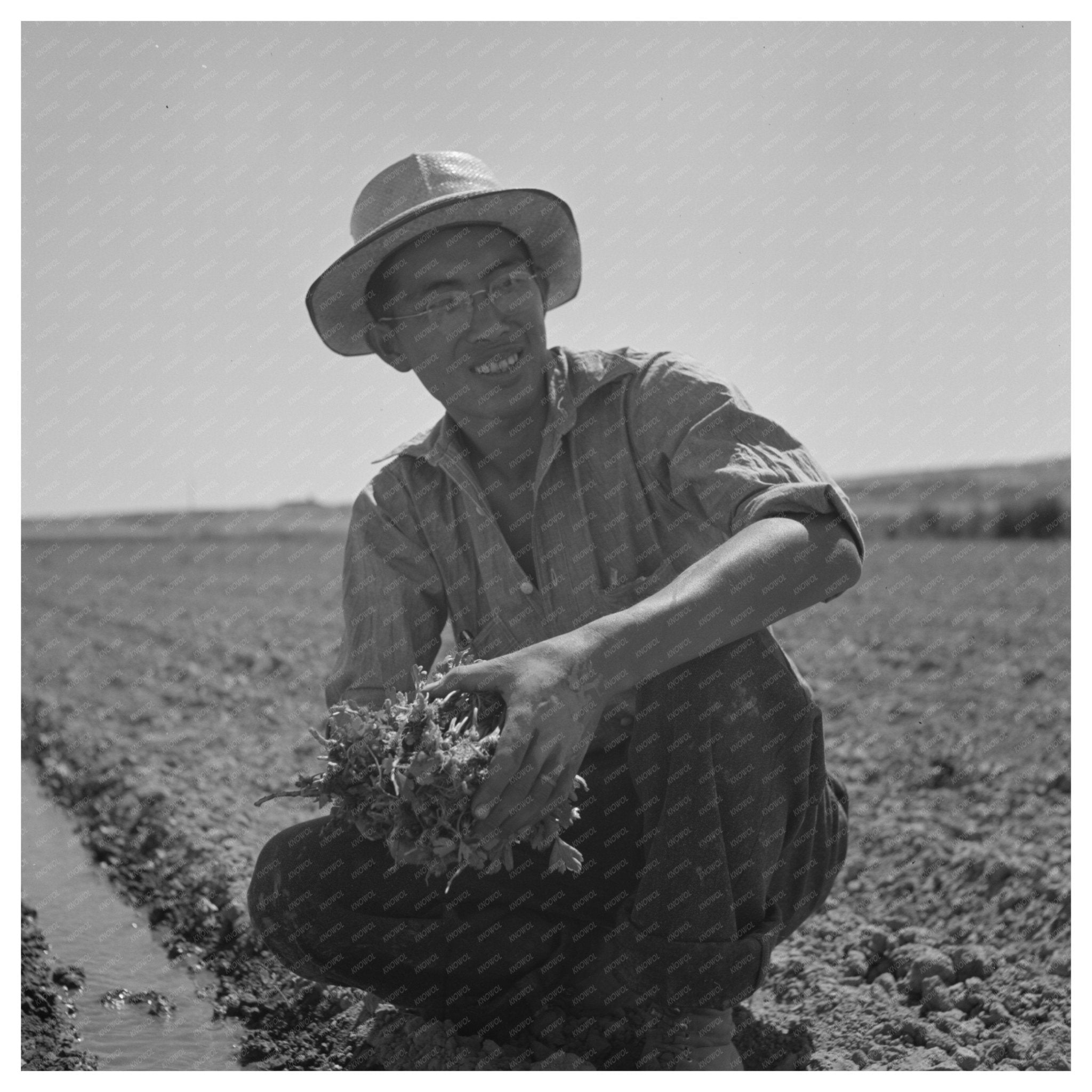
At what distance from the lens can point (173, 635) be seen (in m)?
10.7

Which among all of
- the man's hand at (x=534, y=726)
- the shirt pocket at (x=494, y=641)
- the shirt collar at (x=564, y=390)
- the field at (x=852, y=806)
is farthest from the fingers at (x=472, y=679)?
the field at (x=852, y=806)

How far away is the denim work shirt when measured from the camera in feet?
8.79

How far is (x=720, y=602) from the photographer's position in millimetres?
2232

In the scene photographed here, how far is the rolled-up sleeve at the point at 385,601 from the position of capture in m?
2.71

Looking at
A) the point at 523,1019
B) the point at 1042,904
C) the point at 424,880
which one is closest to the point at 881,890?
the point at 1042,904

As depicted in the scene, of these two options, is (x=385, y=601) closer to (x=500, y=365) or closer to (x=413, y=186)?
(x=500, y=365)

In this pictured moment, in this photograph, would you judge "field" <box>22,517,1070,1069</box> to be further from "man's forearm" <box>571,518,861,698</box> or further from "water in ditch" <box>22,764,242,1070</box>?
"man's forearm" <box>571,518,861,698</box>

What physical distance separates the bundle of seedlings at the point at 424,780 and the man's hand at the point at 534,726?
39 millimetres

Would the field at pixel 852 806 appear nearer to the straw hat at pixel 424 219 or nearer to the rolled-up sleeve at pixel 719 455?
the rolled-up sleeve at pixel 719 455

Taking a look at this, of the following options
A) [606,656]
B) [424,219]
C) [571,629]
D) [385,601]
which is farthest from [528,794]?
[424,219]

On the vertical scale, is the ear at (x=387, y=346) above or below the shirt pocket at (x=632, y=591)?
above

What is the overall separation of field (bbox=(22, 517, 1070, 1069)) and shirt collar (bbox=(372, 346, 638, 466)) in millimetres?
1297

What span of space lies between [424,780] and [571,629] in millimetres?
688

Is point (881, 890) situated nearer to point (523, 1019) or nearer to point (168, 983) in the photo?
point (523, 1019)
